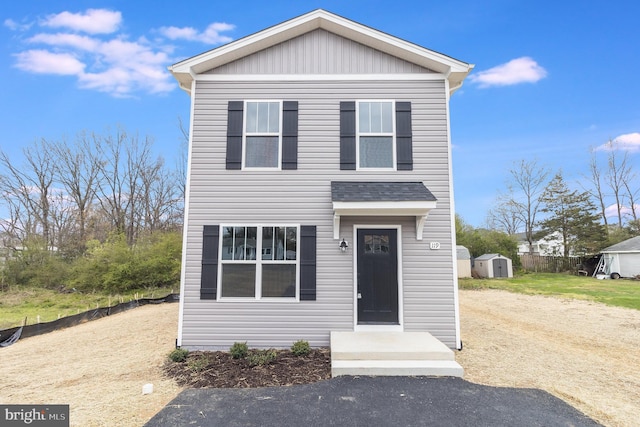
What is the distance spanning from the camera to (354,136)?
20.5 ft

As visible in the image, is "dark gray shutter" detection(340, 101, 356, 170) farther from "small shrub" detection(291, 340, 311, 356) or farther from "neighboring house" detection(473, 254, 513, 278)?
"neighboring house" detection(473, 254, 513, 278)

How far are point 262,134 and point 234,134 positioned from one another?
22.0 inches

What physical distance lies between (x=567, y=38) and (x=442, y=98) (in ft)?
37.1

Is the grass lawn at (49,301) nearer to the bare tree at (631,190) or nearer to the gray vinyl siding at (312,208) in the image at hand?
the gray vinyl siding at (312,208)

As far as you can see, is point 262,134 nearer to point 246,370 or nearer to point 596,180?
point 246,370

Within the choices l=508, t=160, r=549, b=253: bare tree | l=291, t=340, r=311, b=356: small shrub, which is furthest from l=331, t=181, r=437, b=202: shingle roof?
l=508, t=160, r=549, b=253: bare tree

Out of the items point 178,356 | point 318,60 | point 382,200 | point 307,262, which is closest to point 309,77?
point 318,60

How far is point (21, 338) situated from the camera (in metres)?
7.74

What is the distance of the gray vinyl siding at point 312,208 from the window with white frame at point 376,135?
214 mm

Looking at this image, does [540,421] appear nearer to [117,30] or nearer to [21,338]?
[21,338]

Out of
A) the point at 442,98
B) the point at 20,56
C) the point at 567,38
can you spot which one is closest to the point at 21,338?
the point at 442,98

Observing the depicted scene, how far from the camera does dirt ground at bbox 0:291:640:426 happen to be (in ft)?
12.7

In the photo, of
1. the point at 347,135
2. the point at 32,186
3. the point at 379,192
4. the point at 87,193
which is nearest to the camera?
the point at 379,192

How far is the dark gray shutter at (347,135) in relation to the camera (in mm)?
6195
